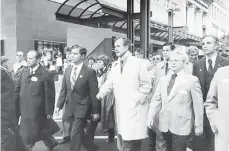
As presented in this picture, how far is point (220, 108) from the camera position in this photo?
3020 millimetres

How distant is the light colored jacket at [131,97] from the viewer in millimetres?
4262

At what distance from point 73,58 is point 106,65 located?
2114 mm

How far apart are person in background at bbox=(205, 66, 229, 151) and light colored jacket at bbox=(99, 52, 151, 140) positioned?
1.16 metres

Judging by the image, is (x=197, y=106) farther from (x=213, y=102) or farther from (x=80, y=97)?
(x=80, y=97)

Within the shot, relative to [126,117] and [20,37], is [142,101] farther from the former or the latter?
[20,37]

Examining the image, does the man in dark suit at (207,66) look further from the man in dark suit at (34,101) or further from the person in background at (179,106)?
the man in dark suit at (34,101)

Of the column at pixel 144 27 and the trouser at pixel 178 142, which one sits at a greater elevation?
the column at pixel 144 27

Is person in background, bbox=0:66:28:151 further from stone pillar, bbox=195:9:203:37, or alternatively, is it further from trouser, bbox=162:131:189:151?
stone pillar, bbox=195:9:203:37

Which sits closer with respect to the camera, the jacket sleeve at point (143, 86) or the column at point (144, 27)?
the jacket sleeve at point (143, 86)

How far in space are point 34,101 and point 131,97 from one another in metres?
1.65

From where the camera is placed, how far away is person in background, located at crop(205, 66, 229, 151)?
9.75ft

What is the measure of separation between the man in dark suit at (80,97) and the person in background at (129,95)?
600 mm

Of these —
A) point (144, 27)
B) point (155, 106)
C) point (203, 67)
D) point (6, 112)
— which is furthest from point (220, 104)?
point (144, 27)

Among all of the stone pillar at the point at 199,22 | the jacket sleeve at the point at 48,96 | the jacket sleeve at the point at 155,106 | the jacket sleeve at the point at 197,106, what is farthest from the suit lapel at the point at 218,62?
the stone pillar at the point at 199,22
